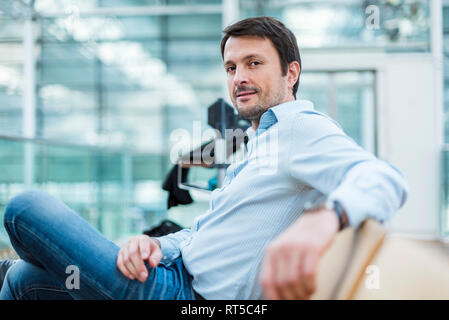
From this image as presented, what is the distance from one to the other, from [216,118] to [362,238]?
139 centimetres

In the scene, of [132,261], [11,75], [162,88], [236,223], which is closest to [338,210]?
[236,223]

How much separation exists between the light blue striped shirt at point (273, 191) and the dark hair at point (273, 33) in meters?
0.18

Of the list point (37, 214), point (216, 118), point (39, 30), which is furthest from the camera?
point (39, 30)

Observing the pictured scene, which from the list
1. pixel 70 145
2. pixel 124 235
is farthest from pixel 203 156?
pixel 124 235

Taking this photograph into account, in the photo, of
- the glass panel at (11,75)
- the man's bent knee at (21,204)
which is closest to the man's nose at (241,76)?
the man's bent knee at (21,204)

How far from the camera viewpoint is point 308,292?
47 cm

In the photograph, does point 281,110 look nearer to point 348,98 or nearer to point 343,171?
point 343,171

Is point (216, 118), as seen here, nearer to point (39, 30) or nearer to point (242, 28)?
point (242, 28)

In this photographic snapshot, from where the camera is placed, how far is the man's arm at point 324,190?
46 centimetres

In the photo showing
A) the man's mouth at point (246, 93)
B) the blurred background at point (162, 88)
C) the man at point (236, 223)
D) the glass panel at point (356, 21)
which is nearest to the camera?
the man at point (236, 223)

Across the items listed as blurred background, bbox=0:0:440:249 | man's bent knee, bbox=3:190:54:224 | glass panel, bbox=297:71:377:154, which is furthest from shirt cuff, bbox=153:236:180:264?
Result: glass panel, bbox=297:71:377:154

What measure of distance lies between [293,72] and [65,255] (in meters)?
0.68

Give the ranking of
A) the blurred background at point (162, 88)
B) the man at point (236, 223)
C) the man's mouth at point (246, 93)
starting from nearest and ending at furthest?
1. the man at point (236, 223)
2. the man's mouth at point (246, 93)
3. the blurred background at point (162, 88)

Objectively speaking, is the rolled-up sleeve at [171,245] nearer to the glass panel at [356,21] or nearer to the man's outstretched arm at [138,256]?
the man's outstretched arm at [138,256]
